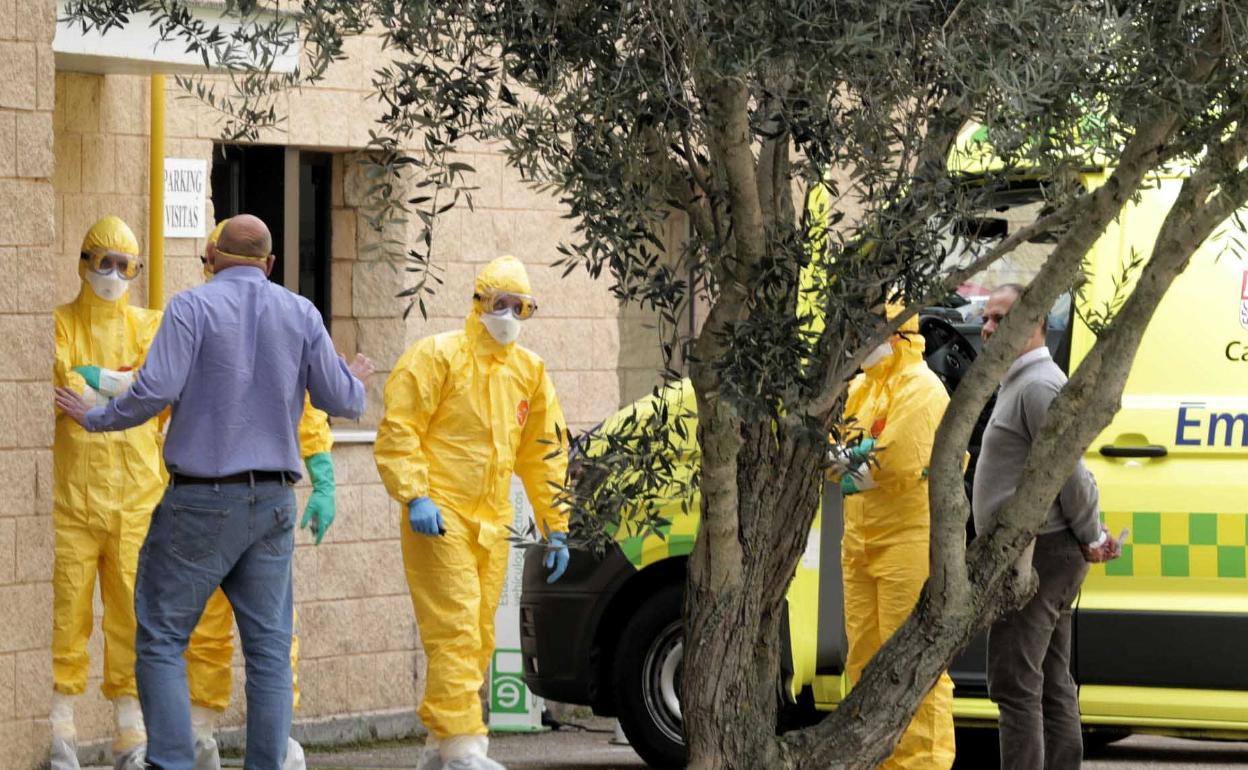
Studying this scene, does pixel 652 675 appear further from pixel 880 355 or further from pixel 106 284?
pixel 106 284

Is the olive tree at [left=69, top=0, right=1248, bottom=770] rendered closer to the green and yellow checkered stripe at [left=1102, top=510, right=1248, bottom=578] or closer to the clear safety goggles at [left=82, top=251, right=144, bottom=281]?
the green and yellow checkered stripe at [left=1102, top=510, right=1248, bottom=578]

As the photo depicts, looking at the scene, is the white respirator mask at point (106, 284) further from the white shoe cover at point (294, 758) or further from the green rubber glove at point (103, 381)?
the white shoe cover at point (294, 758)

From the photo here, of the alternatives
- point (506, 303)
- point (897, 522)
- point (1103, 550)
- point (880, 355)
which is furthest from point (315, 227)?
point (1103, 550)

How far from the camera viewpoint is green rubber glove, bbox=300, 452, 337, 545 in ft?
25.4

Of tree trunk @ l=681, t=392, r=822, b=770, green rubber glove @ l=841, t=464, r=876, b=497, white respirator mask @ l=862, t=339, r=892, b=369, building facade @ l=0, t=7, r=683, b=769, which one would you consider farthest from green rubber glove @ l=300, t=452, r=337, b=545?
Result: tree trunk @ l=681, t=392, r=822, b=770

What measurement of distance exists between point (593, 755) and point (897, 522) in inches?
106

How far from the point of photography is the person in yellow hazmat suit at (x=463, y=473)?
7508 mm

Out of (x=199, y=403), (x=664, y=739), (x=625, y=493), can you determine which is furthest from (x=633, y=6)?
(x=664, y=739)

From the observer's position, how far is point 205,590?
6262 mm

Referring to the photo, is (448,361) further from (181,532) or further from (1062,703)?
(1062,703)

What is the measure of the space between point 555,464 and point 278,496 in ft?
5.41

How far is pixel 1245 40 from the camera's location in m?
4.32

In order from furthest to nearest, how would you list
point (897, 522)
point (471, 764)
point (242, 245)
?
point (471, 764), point (897, 522), point (242, 245)

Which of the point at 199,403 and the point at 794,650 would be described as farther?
the point at 794,650
